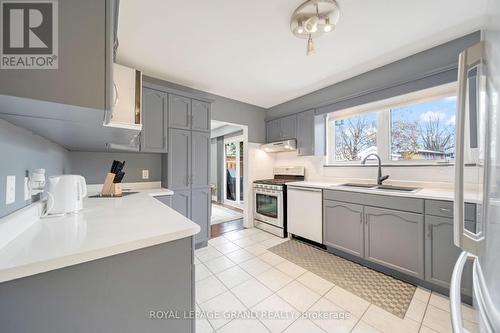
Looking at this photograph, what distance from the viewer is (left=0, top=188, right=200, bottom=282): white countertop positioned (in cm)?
55

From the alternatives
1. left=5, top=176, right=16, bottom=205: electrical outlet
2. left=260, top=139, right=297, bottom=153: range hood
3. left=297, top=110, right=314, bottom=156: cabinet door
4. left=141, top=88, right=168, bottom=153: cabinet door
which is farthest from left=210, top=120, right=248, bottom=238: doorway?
left=5, top=176, right=16, bottom=205: electrical outlet

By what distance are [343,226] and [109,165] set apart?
125 inches

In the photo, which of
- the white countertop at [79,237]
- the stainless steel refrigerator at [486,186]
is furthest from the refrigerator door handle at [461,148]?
the white countertop at [79,237]

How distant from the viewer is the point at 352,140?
299cm

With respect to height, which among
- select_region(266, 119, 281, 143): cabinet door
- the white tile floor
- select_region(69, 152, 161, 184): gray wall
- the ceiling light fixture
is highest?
the ceiling light fixture

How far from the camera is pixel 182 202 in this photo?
2.62m

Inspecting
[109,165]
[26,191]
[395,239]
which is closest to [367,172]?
[395,239]

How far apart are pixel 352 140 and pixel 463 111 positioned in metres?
2.47

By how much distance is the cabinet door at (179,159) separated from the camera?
257 centimetres

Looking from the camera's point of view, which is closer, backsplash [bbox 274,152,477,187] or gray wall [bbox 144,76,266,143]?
backsplash [bbox 274,152,477,187]

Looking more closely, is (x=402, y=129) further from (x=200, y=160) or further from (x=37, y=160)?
(x=37, y=160)

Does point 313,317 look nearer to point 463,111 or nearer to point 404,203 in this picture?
point 404,203

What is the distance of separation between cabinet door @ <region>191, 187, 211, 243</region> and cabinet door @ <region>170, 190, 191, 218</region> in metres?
0.06

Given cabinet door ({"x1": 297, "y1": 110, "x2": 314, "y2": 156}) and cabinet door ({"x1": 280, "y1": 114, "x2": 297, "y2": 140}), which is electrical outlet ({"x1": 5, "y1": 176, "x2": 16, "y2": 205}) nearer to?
cabinet door ({"x1": 297, "y1": 110, "x2": 314, "y2": 156})
